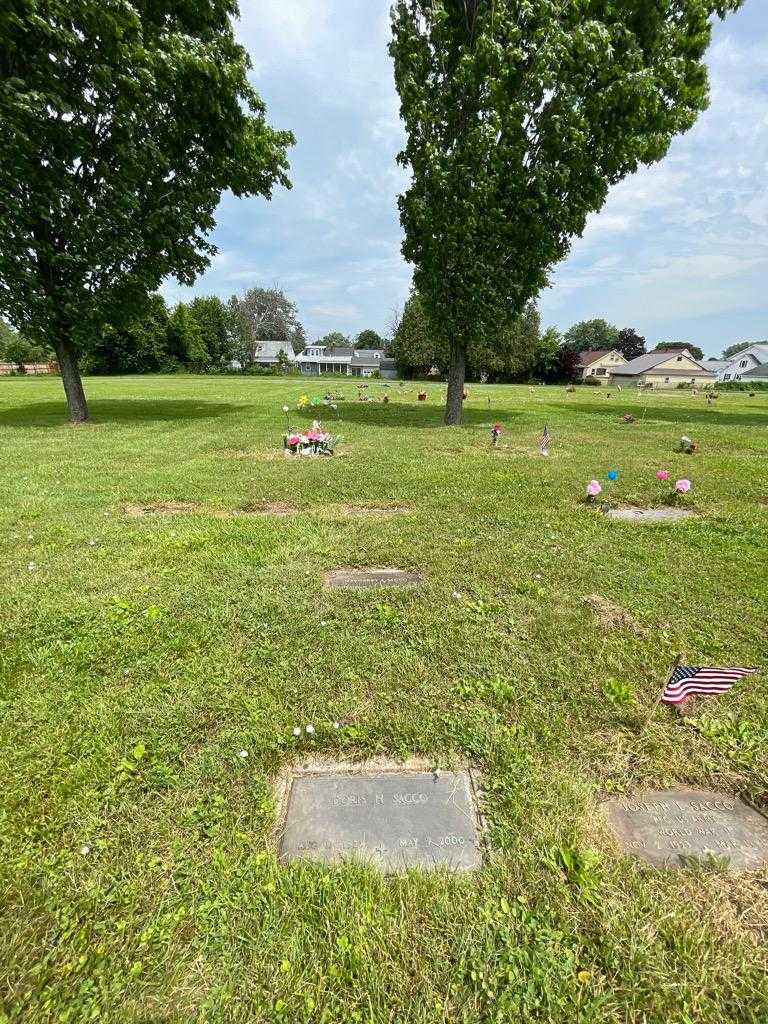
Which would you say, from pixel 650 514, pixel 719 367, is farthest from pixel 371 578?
pixel 719 367

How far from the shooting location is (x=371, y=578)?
3.90 metres

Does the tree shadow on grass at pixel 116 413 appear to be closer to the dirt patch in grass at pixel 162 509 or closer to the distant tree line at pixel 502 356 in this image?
the dirt patch in grass at pixel 162 509

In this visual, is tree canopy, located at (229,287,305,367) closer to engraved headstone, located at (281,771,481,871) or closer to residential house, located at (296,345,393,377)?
residential house, located at (296,345,393,377)

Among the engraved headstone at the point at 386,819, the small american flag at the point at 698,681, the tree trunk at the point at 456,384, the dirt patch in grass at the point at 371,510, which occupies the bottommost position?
the engraved headstone at the point at 386,819

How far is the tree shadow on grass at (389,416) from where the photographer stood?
13404 millimetres

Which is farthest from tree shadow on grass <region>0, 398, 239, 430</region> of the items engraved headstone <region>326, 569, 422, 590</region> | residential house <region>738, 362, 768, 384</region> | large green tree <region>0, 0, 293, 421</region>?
residential house <region>738, 362, 768, 384</region>

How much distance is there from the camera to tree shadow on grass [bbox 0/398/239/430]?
1276 cm

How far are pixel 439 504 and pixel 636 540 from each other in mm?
2292

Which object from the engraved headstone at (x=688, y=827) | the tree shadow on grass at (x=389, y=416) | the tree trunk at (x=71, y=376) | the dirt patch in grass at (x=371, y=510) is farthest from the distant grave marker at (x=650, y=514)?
the tree trunk at (x=71, y=376)

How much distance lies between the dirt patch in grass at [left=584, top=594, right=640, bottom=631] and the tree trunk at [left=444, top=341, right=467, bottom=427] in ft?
33.3

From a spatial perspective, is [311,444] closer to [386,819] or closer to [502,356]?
[386,819]

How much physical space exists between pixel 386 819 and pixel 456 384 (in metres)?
12.6

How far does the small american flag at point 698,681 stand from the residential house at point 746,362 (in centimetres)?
9261

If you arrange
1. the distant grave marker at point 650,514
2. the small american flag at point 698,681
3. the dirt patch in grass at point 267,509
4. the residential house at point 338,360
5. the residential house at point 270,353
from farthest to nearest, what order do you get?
1. the residential house at point 338,360
2. the residential house at point 270,353
3. the dirt patch in grass at point 267,509
4. the distant grave marker at point 650,514
5. the small american flag at point 698,681
